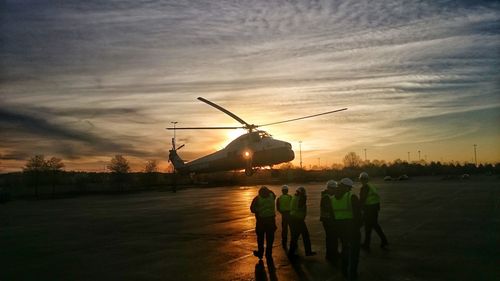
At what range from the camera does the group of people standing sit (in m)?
9.46

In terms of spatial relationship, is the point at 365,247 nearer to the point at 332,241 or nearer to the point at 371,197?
the point at 371,197

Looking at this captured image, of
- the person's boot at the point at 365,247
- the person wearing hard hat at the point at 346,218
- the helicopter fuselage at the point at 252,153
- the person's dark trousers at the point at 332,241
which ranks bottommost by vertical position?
the person's boot at the point at 365,247

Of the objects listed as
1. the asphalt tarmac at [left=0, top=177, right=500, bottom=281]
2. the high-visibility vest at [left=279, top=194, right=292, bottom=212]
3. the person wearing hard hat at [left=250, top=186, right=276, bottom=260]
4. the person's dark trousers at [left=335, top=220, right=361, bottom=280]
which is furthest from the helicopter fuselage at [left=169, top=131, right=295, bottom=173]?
the person's dark trousers at [left=335, top=220, right=361, bottom=280]

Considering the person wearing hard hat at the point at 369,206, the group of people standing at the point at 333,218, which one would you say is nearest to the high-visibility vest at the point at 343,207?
the group of people standing at the point at 333,218

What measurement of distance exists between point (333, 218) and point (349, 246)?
718 mm

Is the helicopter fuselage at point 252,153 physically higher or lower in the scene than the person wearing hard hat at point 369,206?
higher

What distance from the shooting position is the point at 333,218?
9.72 metres

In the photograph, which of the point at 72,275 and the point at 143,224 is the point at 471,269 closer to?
the point at 72,275

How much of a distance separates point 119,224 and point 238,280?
13332 mm

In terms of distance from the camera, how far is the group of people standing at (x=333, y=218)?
31.0 ft

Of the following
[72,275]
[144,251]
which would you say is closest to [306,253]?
[144,251]

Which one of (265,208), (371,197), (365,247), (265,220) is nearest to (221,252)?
(265,220)

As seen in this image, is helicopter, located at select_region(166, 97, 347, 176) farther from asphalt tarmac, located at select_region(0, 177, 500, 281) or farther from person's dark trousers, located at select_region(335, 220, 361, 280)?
person's dark trousers, located at select_region(335, 220, 361, 280)

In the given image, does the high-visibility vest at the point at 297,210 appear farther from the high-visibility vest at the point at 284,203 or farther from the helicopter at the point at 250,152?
the helicopter at the point at 250,152
